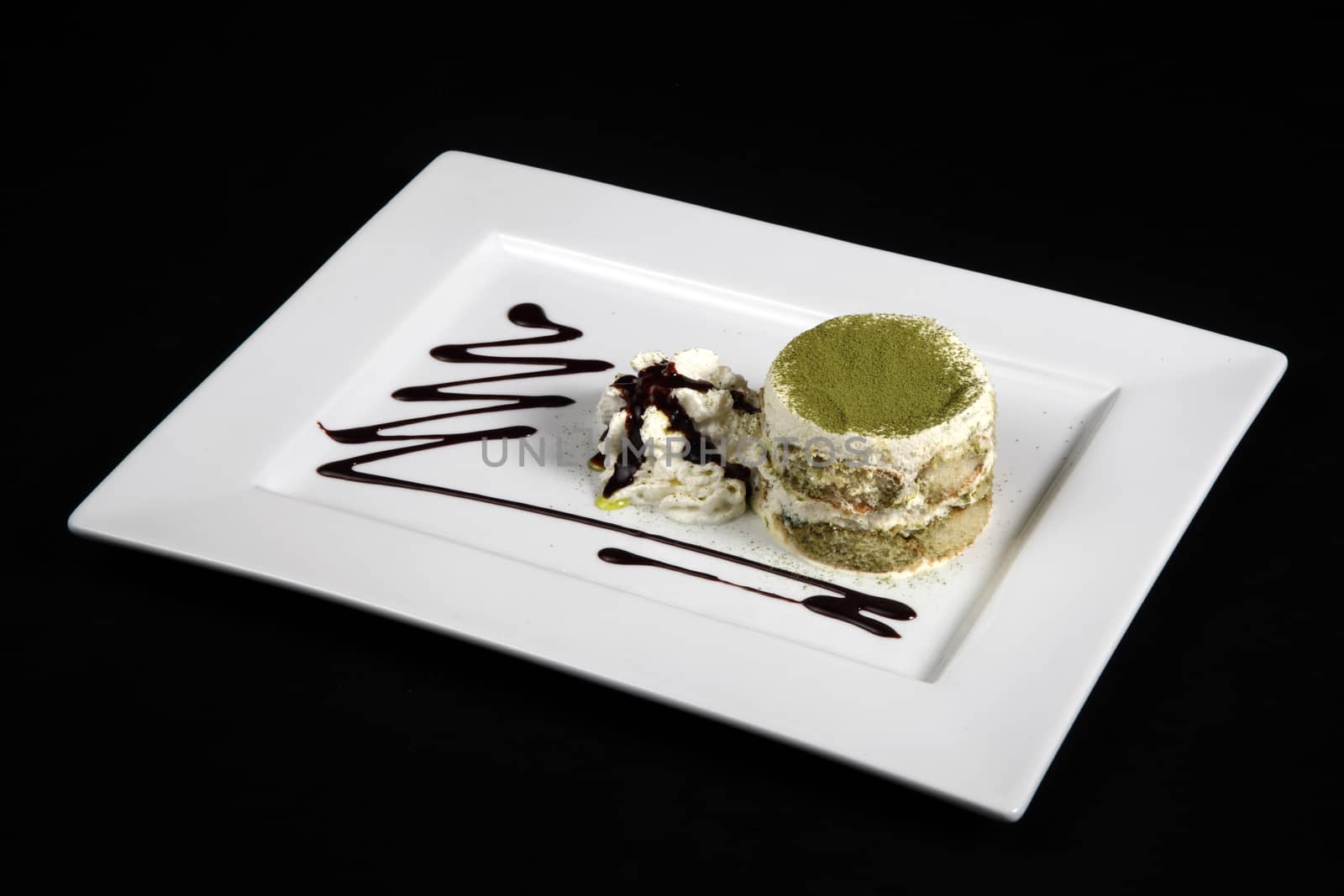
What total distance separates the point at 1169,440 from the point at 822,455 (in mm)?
1003

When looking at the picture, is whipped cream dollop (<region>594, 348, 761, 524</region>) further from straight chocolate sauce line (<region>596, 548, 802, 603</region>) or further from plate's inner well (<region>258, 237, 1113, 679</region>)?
straight chocolate sauce line (<region>596, 548, 802, 603</region>)

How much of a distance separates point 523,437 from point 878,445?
115 cm

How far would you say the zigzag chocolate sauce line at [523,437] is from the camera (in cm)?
398

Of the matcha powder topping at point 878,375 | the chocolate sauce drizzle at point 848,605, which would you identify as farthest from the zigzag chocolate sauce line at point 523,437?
the matcha powder topping at point 878,375

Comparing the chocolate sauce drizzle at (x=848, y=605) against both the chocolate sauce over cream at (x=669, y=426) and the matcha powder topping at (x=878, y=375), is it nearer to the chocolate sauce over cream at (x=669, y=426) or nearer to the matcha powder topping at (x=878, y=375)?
the chocolate sauce over cream at (x=669, y=426)

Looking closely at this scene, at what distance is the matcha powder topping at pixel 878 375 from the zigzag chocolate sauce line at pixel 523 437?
1.45ft

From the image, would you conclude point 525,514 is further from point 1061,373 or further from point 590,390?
point 1061,373

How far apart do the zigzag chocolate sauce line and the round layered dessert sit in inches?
5.5

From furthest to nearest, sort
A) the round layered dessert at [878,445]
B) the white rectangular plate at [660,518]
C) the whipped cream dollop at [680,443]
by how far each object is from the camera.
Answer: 1. the whipped cream dollop at [680,443]
2. the round layered dessert at [878,445]
3. the white rectangular plate at [660,518]

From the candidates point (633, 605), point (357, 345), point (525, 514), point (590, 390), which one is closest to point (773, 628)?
point (633, 605)

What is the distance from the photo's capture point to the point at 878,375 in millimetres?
4027

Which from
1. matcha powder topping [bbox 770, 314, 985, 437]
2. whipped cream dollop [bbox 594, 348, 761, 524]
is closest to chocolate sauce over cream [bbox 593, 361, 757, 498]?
whipped cream dollop [bbox 594, 348, 761, 524]

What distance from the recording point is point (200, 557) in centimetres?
386

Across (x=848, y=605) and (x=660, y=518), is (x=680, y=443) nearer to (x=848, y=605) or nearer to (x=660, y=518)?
(x=660, y=518)
